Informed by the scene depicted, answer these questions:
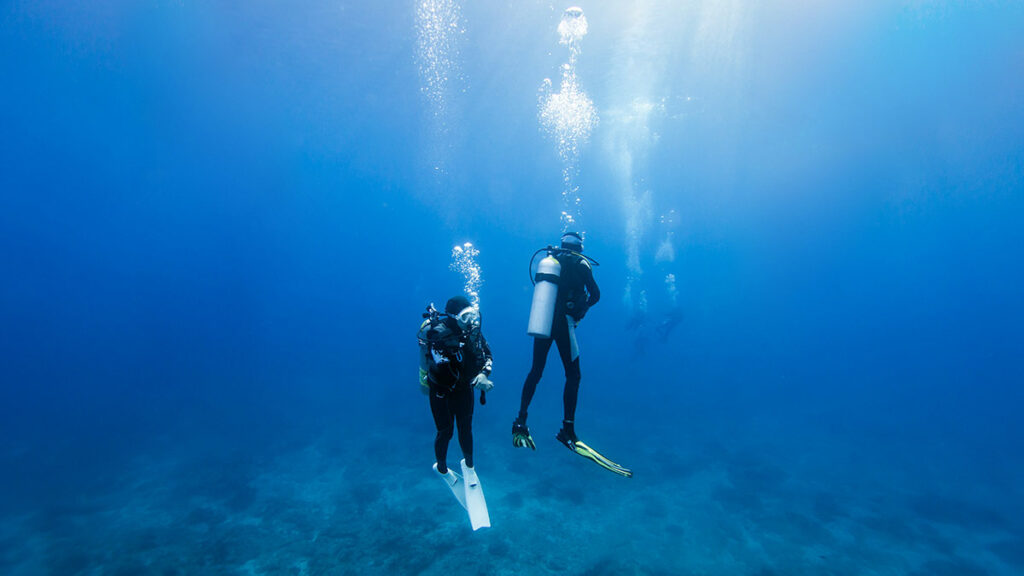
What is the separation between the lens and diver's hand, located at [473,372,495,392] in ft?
13.0

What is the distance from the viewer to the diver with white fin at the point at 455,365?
12.8 feet

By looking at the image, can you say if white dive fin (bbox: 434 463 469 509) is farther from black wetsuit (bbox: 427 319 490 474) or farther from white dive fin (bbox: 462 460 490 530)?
black wetsuit (bbox: 427 319 490 474)

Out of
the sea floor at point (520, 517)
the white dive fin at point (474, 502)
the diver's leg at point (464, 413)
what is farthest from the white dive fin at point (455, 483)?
the sea floor at point (520, 517)

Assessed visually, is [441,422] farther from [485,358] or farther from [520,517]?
[520,517]

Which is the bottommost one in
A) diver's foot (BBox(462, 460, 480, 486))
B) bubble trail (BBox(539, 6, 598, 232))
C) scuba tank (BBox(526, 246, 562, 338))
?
diver's foot (BBox(462, 460, 480, 486))

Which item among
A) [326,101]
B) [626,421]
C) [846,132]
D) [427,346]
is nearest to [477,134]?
[326,101]

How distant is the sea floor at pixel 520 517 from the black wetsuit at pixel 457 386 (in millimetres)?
5632

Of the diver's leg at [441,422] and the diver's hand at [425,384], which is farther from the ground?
the diver's hand at [425,384]

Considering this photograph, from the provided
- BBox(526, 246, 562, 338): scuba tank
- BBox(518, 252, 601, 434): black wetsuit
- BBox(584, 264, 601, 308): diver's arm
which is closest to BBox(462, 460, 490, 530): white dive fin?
BBox(518, 252, 601, 434): black wetsuit

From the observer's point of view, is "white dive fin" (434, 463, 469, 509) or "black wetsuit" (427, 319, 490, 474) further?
→ "white dive fin" (434, 463, 469, 509)

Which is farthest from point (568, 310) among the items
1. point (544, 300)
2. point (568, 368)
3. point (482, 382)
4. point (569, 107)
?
point (569, 107)

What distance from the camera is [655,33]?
22.8m

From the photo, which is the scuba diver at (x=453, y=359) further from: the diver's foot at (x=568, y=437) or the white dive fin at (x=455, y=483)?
the diver's foot at (x=568, y=437)

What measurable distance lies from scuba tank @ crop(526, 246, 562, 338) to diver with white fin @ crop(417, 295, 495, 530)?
61 cm
